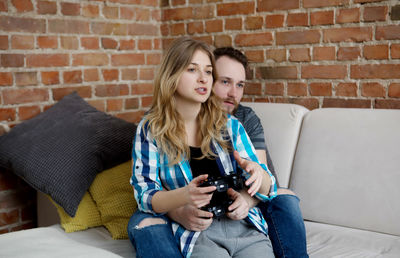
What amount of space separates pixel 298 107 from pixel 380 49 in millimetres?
482

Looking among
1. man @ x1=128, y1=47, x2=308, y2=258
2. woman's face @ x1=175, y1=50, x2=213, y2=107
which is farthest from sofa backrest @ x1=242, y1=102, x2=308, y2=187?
woman's face @ x1=175, y1=50, x2=213, y2=107

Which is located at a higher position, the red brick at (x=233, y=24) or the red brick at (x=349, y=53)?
the red brick at (x=233, y=24)

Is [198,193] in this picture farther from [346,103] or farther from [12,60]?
[12,60]

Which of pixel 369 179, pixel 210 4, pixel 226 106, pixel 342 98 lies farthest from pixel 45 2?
pixel 369 179

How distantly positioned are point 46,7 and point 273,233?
5.50 feet

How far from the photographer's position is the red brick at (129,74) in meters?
2.75

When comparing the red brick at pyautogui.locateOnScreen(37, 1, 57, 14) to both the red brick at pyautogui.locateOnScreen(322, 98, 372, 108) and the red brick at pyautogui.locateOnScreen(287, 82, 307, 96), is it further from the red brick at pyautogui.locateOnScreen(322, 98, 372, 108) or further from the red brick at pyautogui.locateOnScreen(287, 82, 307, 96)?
the red brick at pyautogui.locateOnScreen(322, 98, 372, 108)

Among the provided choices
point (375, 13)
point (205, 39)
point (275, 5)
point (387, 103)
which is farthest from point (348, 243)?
point (205, 39)

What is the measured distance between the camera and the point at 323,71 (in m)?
2.29

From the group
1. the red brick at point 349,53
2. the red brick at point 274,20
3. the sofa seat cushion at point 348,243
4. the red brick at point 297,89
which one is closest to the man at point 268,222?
the sofa seat cushion at point 348,243

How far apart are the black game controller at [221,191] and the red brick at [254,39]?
3.95ft

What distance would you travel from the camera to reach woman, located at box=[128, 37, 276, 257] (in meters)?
1.50

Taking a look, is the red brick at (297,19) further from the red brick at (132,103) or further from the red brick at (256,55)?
the red brick at (132,103)

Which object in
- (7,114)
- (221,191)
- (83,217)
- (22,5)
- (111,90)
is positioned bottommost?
(83,217)
